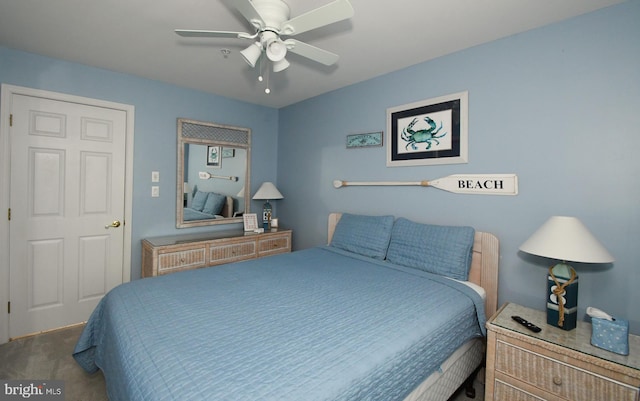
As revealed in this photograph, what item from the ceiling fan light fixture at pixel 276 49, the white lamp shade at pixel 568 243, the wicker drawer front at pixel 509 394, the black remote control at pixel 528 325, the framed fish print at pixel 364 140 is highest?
the ceiling fan light fixture at pixel 276 49

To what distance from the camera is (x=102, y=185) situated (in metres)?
2.76

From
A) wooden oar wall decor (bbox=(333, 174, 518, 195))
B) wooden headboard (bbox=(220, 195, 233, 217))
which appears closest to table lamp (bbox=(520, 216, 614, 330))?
wooden oar wall decor (bbox=(333, 174, 518, 195))

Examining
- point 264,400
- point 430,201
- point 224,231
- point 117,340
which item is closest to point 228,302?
point 117,340

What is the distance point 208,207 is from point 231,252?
2.26ft

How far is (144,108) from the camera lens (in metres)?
2.94

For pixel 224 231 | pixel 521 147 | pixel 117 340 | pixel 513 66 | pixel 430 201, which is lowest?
pixel 117 340

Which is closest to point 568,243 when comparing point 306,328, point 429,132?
point 429,132

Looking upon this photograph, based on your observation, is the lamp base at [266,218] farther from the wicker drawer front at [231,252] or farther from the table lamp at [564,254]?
the table lamp at [564,254]

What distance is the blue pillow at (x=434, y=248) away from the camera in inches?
79.0

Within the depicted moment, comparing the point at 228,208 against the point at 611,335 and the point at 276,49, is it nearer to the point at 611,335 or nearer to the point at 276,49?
the point at 276,49

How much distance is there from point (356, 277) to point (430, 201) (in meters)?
0.98

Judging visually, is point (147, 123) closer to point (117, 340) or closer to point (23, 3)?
point (23, 3)

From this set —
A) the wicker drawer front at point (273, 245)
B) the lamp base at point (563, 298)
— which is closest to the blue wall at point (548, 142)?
the lamp base at point (563, 298)

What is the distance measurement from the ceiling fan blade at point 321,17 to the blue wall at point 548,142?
1.13 m
